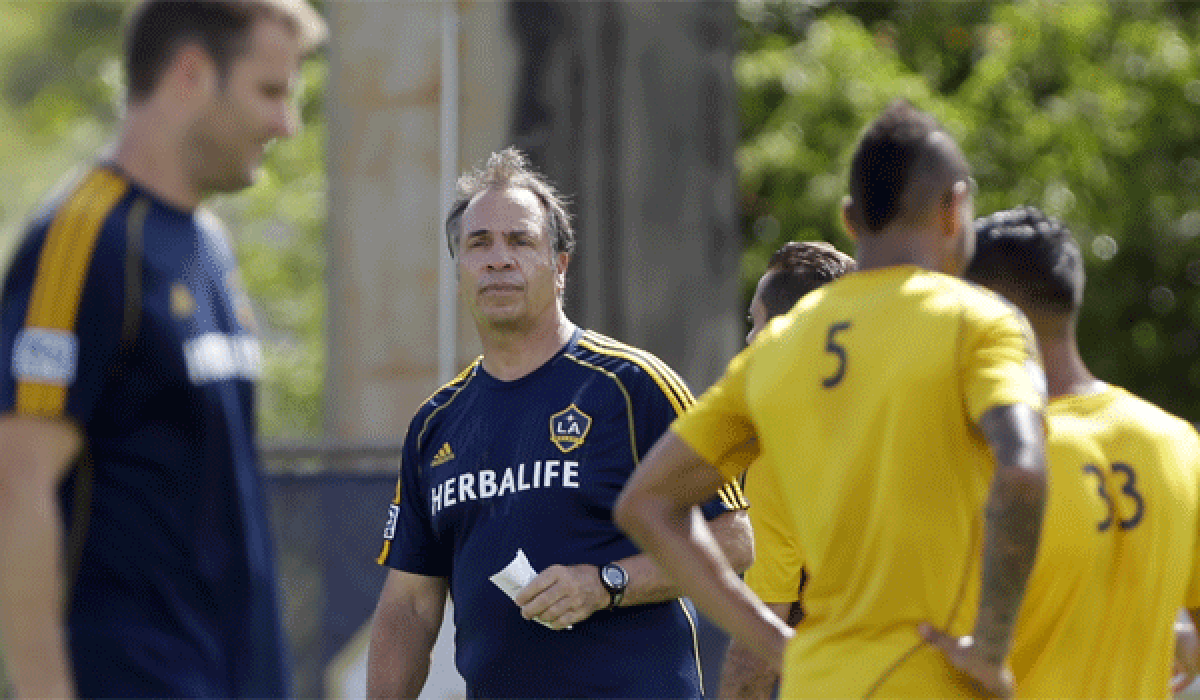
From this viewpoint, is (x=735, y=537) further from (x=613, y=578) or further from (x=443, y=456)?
(x=443, y=456)

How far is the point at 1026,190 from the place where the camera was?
17484 millimetres

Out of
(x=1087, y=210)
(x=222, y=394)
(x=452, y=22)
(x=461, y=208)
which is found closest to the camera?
(x=222, y=394)

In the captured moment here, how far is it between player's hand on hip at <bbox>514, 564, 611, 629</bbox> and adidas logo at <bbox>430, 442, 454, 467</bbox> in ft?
1.74

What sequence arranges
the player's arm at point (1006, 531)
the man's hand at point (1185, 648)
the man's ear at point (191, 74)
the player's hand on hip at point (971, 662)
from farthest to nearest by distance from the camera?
the man's hand at point (1185, 648)
the player's hand on hip at point (971, 662)
the player's arm at point (1006, 531)
the man's ear at point (191, 74)

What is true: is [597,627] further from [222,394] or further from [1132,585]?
[222,394]

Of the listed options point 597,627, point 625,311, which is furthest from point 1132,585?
point 625,311

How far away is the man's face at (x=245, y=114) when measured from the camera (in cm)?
320

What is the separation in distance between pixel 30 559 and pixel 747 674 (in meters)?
2.53

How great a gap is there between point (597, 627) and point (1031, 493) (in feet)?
5.96

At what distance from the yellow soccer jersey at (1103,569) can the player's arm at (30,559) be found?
216 cm

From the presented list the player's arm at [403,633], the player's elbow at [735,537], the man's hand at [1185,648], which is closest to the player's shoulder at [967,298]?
the man's hand at [1185,648]

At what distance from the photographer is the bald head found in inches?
143

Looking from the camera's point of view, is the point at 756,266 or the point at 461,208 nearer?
the point at 461,208

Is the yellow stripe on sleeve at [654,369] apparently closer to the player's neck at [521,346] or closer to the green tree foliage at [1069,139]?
the player's neck at [521,346]
